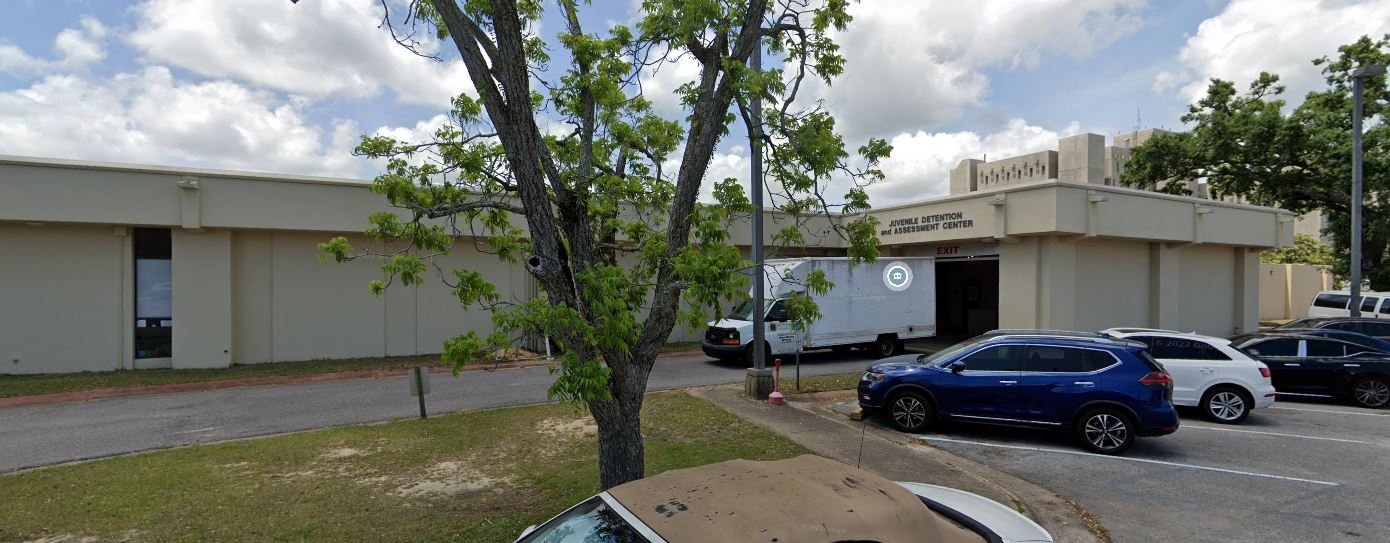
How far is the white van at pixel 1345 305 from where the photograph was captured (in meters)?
21.7

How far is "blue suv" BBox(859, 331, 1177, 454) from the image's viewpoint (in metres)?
8.31

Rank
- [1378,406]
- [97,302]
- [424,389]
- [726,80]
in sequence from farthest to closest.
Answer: [97,302] < [1378,406] < [424,389] < [726,80]

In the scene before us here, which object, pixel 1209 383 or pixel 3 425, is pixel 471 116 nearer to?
pixel 3 425

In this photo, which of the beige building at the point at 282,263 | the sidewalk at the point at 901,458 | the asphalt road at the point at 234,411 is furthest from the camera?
the beige building at the point at 282,263

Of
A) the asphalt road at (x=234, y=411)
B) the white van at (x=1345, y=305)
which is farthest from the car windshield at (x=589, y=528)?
the white van at (x=1345, y=305)

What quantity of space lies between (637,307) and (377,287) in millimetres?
2371

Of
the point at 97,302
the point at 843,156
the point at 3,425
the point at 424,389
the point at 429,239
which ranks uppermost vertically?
the point at 843,156

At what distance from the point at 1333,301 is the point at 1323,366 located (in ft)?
54.4

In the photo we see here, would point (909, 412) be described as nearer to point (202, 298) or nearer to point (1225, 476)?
point (1225, 476)

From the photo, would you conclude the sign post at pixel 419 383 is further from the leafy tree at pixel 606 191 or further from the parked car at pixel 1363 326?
the parked car at pixel 1363 326

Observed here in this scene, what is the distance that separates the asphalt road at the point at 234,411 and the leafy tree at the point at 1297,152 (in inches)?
794

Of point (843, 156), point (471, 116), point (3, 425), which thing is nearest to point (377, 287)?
point (471, 116)

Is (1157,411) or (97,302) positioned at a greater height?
(97,302)

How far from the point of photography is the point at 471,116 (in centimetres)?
646
